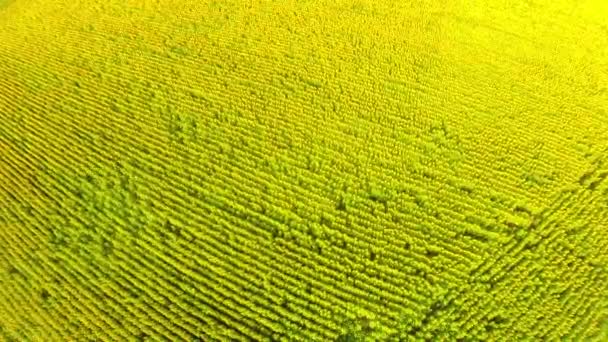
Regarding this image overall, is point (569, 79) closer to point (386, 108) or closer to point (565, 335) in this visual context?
point (386, 108)

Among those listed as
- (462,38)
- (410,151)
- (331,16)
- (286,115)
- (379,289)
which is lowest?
(379,289)

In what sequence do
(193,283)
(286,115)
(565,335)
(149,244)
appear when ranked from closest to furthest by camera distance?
(565,335) < (193,283) < (149,244) < (286,115)

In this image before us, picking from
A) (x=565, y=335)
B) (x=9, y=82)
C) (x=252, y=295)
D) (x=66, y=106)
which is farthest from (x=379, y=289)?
(x=9, y=82)

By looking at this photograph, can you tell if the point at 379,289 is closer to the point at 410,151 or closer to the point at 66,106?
the point at 410,151

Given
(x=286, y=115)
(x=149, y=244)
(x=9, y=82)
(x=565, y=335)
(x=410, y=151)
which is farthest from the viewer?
(x=9, y=82)

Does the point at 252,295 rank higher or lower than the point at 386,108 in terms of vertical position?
lower

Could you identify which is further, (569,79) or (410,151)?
(569,79)

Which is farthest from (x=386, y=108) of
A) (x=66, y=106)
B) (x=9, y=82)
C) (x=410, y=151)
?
(x=9, y=82)
